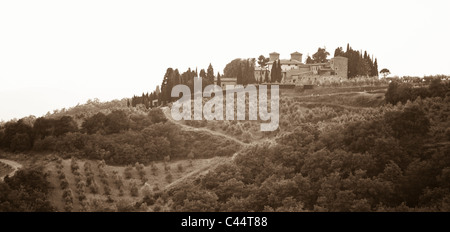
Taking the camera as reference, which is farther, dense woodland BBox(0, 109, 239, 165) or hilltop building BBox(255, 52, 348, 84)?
hilltop building BBox(255, 52, 348, 84)

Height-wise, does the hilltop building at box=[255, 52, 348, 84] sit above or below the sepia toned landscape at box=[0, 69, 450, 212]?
above

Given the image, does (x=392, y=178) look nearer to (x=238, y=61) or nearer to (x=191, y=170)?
(x=191, y=170)

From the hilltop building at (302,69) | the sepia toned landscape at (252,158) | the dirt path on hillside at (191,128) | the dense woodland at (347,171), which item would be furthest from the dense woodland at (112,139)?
the hilltop building at (302,69)

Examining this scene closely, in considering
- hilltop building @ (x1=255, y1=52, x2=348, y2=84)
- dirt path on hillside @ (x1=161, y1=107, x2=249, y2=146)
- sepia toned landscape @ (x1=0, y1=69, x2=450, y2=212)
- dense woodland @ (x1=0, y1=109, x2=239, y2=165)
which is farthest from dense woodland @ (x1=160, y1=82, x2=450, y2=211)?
hilltop building @ (x1=255, y1=52, x2=348, y2=84)

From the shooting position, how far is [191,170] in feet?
120

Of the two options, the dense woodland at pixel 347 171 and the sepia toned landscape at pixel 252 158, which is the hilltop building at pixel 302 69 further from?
the dense woodland at pixel 347 171

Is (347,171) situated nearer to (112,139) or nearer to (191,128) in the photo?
(191,128)

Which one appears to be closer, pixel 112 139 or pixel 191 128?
pixel 112 139

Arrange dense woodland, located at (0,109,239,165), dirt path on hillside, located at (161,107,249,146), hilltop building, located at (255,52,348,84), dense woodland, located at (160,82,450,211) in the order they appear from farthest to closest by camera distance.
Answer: hilltop building, located at (255,52,348,84)
dirt path on hillside, located at (161,107,249,146)
dense woodland, located at (0,109,239,165)
dense woodland, located at (160,82,450,211)

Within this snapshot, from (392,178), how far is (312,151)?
624 centimetres

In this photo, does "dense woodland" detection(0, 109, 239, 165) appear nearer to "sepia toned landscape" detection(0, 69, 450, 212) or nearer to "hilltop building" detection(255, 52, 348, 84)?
"sepia toned landscape" detection(0, 69, 450, 212)

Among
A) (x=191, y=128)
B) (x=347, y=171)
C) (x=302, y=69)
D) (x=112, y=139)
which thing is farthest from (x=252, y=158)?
(x=302, y=69)
